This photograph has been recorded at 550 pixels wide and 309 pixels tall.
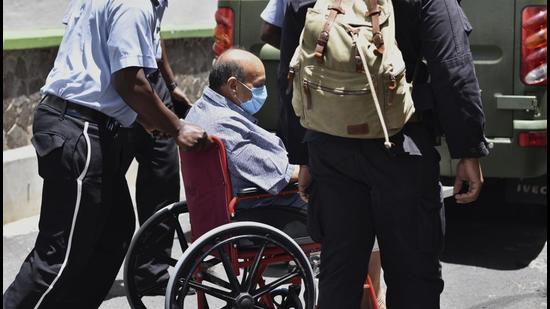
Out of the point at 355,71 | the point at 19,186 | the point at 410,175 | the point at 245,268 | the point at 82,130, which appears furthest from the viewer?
the point at 19,186

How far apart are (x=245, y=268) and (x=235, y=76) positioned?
81 centimetres

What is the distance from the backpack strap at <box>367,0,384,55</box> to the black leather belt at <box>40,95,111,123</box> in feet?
4.21

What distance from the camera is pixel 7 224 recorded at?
21.8 ft

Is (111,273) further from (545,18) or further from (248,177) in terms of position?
(545,18)

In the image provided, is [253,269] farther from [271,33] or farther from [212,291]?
[271,33]

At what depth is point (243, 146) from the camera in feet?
14.1

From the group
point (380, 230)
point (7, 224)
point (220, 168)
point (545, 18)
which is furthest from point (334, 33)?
point (7, 224)

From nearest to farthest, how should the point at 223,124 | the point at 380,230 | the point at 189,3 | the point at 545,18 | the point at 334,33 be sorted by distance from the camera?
1. the point at 334,33
2. the point at 380,230
3. the point at 223,124
4. the point at 545,18
5. the point at 189,3

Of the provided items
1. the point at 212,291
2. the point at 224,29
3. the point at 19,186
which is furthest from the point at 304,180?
the point at 19,186

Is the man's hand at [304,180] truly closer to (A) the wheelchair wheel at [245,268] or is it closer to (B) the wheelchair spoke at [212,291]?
(A) the wheelchair wheel at [245,268]

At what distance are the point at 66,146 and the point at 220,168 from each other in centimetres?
59

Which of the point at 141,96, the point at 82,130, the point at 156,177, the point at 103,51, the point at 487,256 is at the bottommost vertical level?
the point at 487,256

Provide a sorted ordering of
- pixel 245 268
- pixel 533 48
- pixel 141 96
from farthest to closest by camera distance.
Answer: pixel 533 48
pixel 245 268
pixel 141 96

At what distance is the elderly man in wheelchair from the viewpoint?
406cm
